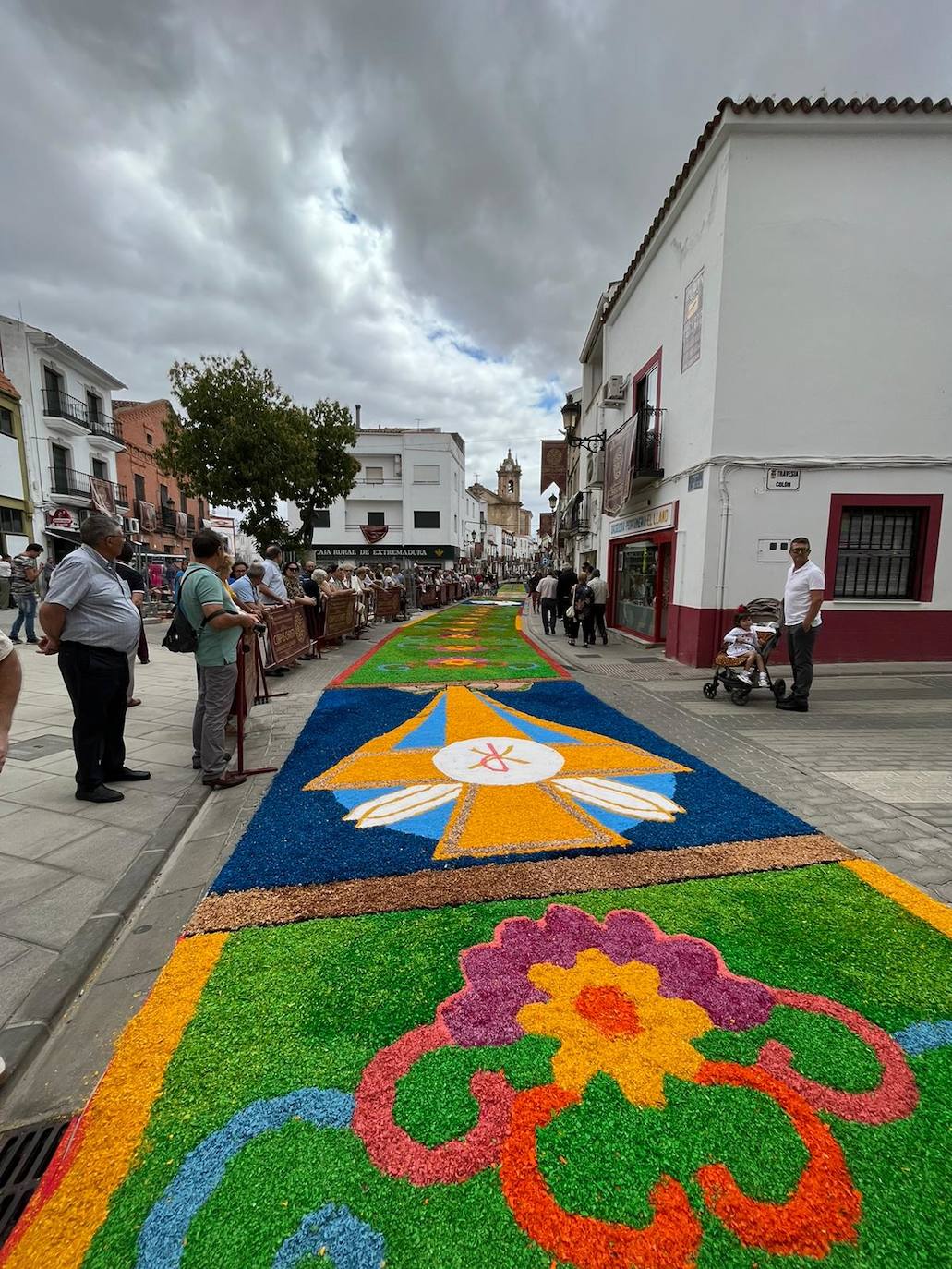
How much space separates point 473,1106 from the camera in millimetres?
1697

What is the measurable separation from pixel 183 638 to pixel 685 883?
12.7 ft

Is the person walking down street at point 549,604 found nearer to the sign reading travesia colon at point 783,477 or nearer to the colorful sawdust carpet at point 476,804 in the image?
the sign reading travesia colon at point 783,477

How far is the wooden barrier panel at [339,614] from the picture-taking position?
11.6 metres

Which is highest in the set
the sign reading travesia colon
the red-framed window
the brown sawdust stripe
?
the sign reading travesia colon

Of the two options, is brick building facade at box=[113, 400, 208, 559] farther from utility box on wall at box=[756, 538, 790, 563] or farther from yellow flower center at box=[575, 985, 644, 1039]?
yellow flower center at box=[575, 985, 644, 1039]

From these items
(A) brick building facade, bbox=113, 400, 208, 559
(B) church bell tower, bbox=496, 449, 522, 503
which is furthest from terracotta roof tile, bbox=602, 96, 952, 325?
(B) church bell tower, bbox=496, 449, 522, 503

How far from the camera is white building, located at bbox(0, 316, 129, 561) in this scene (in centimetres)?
2483

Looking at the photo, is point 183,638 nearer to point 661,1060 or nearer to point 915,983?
point 661,1060

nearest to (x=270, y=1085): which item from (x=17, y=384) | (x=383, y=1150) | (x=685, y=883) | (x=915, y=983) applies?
(x=383, y=1150)

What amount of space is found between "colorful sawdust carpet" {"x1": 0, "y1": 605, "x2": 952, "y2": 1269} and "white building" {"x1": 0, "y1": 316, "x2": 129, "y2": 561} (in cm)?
2684

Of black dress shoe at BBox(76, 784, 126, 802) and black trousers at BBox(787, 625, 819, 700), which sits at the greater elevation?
black trousers at BBox(787, 625, 819, 700)

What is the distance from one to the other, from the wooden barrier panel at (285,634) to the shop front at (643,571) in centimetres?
712

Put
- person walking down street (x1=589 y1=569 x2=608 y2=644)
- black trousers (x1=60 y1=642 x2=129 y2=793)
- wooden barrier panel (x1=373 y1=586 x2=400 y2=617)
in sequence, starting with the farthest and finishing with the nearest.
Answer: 1. wooden barrier panel (x1=373 y1=586 x2=400 y2=617)
2. person walking down street (x1=589 y1=569 x2=608 y2=644)
3. black trousers (x1=60 y1=642 x2=129 y2=793)

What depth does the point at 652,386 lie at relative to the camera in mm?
12188
